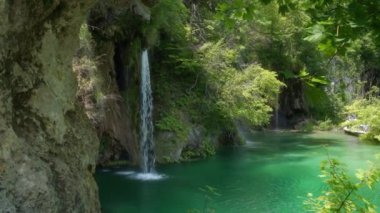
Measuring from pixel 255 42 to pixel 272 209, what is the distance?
58.2 ft

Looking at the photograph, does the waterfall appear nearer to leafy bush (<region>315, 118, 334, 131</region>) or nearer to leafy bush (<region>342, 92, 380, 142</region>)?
leafy bush (<region>342, 92, 380, 142</region>)

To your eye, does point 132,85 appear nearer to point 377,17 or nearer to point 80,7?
point 80,7

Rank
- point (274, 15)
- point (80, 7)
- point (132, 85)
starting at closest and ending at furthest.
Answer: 1. point (80, 7)
2. point (132, 85)
3. point (274, 15)

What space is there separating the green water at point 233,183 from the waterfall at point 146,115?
0.71 m

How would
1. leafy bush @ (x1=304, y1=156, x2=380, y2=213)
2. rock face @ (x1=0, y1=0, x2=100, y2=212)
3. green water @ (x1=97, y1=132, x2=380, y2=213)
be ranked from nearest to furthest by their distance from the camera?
leafy bush @ (x1=304, y1=156, x2=380, y2=213)
rock face @ (x1=0, y1=0, x2=100, y2=212)
green water @ (x1=97, y1=132, x2=380, y2=213)

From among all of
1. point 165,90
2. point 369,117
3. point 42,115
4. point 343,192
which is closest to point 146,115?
point 165,90

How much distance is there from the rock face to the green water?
6.94 feet

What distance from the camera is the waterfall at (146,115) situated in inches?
598

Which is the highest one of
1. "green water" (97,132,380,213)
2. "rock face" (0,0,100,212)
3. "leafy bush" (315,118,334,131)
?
"rock face" (0,0,100,212)

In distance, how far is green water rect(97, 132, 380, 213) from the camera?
10.3m

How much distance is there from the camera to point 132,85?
15711 mm

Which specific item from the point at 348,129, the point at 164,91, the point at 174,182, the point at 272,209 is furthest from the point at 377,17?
the point at 348,129

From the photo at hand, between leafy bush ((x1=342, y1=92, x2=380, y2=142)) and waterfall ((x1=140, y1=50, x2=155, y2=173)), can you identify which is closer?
waterfall ((x1=140, y1=50, x2=155, y2=173))

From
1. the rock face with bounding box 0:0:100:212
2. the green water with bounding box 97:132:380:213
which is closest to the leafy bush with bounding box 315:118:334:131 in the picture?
the green water with bounding box 97:132:380:213
